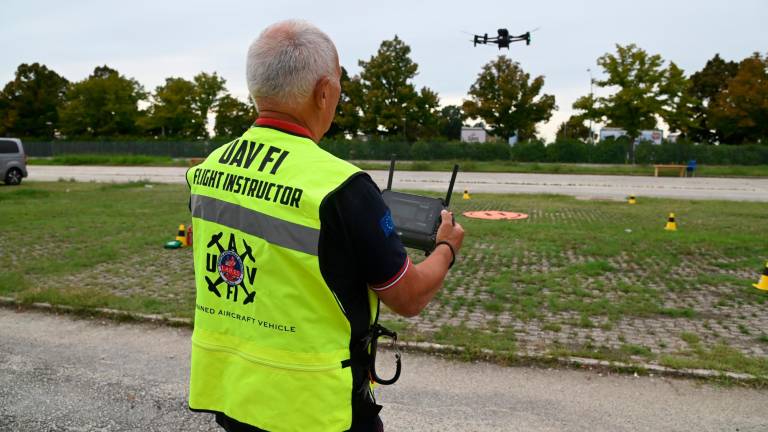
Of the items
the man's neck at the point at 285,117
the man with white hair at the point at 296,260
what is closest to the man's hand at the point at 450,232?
the man with white hair at the point at 296,260

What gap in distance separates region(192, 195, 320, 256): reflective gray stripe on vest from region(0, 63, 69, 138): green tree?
276 ft

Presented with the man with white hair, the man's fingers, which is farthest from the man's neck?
the man's fingers

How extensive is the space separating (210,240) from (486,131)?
2376 inches

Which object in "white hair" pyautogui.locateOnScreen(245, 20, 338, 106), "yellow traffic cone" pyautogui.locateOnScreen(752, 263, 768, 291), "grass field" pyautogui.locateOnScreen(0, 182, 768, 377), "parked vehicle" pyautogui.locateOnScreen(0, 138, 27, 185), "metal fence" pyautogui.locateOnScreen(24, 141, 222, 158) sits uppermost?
"metal fence" pyautogui.locateOnScreen(24, 141, 222, 158)

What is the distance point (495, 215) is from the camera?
14562 mm

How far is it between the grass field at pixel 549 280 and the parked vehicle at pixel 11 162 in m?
10.2

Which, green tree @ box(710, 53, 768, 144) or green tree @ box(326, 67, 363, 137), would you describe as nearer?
green tree @ box(710, 53, 768, 144)

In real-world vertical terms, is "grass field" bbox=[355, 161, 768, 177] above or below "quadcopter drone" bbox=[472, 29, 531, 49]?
below

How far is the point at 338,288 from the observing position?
1688mm

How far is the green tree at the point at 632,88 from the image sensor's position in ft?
133

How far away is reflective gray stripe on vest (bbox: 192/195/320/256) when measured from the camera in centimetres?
162

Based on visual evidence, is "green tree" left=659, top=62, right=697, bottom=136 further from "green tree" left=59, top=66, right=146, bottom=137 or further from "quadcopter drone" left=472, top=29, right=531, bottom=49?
"green tree" left=59, top=66, right=146, bottom=137

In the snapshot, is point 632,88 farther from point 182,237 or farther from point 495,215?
point 182,237

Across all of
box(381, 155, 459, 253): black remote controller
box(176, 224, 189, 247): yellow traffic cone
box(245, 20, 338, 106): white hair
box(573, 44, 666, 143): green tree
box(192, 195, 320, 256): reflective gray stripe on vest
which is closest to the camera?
box(192, 195, 320, 256): reflective gray stripe on vest
